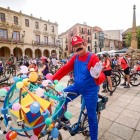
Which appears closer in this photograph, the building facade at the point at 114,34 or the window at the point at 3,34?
the window at the point at 3,34

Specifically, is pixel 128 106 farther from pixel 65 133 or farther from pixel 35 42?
pixel 35 42

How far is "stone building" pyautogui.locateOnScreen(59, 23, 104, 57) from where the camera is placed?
1480 inches

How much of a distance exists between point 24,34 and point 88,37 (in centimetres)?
2373

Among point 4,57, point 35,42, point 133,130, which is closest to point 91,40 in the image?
point 35,42

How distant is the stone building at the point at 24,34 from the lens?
23594mm

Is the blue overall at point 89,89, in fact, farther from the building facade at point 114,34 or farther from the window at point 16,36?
the building facade at point 114,34

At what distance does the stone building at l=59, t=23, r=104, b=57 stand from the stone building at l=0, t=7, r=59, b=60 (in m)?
8.03

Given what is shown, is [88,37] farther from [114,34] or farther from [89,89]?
[89,89]

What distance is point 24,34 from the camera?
23.1 m

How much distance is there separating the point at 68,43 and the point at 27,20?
17.0 m

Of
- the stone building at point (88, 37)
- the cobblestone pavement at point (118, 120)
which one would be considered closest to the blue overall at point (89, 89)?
the cobblestone pavement at point (118, 120)

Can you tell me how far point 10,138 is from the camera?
108cm

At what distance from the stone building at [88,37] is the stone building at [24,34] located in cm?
803

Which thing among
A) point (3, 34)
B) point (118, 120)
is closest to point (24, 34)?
point (3, 34)
